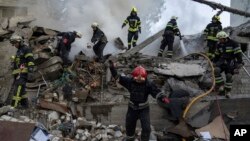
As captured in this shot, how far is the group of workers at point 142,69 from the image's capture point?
28.7 ft

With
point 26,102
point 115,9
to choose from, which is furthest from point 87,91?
point 115,9

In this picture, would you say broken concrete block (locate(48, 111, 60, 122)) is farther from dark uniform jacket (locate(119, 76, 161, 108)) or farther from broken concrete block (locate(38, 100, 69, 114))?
dark uniform jacket (locate(119, 76, 161, 108))

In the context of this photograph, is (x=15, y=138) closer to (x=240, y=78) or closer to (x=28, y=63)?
(x=28, y=63)

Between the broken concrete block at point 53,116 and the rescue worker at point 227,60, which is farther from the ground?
the rescue worker at point 227,60

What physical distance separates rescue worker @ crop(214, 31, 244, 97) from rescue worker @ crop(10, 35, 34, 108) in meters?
4.19

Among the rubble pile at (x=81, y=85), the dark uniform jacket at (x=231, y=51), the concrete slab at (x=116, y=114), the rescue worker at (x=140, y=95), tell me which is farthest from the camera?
the dark uniform jacket at (x=231, y=51)

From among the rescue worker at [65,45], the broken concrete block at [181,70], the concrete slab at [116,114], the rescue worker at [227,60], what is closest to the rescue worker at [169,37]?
the broken concrete block at [181,70]

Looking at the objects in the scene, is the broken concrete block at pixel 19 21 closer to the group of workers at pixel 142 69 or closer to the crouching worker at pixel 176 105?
the group of workers at pixel 142 69

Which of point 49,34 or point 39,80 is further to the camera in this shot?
point 49,34

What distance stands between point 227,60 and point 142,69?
299 cm

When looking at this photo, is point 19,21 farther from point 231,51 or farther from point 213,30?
point 231,51

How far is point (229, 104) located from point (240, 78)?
1910 mm

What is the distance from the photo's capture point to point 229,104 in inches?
407

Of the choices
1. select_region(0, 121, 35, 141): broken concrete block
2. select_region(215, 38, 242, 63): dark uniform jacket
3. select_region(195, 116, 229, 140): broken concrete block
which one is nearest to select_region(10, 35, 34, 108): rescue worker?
select_region(0, 121, 35, 141): broken concrete block
